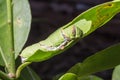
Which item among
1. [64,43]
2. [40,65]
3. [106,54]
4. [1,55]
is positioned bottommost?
[40,65]

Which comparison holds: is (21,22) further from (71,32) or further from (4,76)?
(71,32)

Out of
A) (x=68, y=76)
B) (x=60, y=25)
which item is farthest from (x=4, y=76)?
(x=60, y=25)

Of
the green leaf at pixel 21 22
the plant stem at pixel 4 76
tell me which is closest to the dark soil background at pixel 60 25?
the green leaf at pixel 21 22

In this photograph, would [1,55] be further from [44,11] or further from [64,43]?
[44,11]

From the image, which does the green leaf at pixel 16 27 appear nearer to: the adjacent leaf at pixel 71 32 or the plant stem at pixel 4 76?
the plant stem at pixel 4 76

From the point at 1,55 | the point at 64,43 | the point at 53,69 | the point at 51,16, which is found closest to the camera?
the point at 64,43

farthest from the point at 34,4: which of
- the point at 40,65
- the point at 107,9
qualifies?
the point at 107,9
